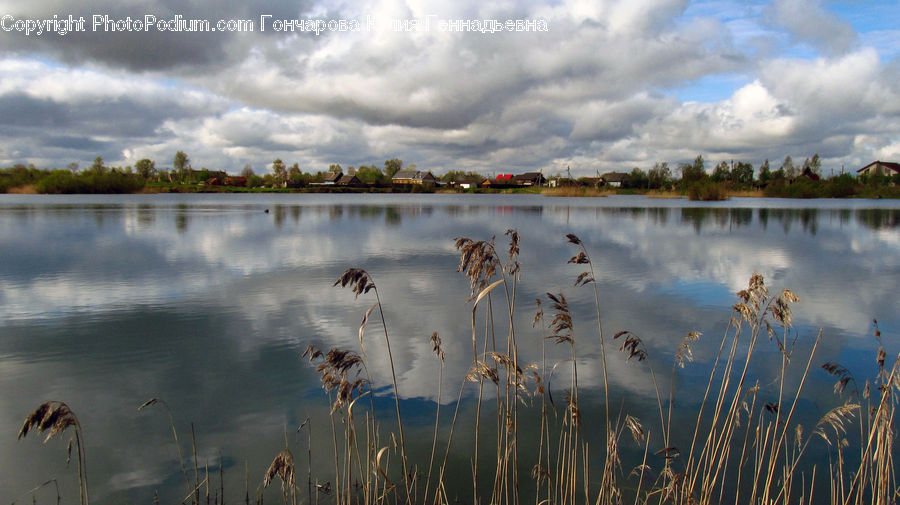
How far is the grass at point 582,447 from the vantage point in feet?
9.67

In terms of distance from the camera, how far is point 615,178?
13050 centimetres

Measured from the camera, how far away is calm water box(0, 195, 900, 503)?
4.61m

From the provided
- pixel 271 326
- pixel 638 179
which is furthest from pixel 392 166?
pixel 271 326

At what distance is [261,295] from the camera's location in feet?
34.7

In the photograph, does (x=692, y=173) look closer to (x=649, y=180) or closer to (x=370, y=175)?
(x=649, y=180)

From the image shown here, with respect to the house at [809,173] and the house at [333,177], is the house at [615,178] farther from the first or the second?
the house at [333,177]

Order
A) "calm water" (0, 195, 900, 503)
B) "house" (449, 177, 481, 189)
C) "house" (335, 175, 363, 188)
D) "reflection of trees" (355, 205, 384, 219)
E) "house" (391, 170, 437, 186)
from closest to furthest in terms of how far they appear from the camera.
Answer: "calm water" (0, 195, 900, 503), "reflection of trees" (355, 205, 384, 219), "house" (335, 175, 363, 188), "house" (391, 170, 437, 186), "house" (449, 177, 481, 189)

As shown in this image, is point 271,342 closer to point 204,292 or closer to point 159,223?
point 204,292

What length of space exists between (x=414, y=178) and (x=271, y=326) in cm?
13476

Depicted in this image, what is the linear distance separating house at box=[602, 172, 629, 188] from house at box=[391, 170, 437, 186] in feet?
145

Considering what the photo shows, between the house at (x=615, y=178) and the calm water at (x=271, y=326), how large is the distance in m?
108

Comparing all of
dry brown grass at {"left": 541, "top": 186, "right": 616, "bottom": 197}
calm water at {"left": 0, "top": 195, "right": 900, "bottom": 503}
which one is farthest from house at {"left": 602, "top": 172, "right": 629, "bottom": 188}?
calm water at {"left": 0, "top": 195, "right": 900, "bottom": 503}

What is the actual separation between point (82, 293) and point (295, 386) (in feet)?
25.3

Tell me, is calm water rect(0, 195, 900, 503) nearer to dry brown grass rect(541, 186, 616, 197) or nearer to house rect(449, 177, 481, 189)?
dry brown grass rect(541, 186, 616, 197)
